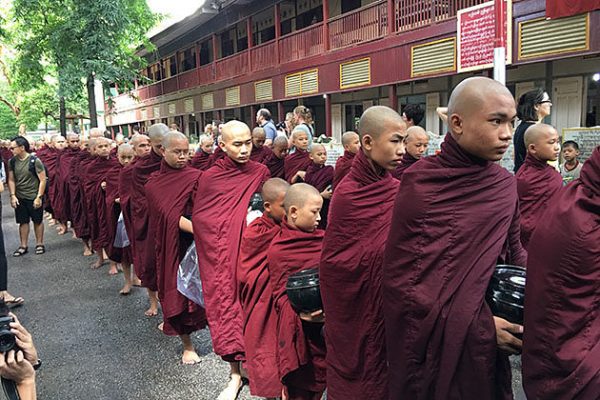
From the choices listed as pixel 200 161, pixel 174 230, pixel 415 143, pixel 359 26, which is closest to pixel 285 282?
pixel 174 230

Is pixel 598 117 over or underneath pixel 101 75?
underneath

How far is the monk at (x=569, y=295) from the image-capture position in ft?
4.47

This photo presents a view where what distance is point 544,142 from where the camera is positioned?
3754 millimetres

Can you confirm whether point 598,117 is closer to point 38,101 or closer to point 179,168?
point 179,168

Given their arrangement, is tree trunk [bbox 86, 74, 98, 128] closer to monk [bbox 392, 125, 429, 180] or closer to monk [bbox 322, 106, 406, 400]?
monk [bbox 392, 125, 429, 180]

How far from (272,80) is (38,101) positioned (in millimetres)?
20968

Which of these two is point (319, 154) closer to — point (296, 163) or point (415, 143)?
point (296, 163)

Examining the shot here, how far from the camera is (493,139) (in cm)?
171

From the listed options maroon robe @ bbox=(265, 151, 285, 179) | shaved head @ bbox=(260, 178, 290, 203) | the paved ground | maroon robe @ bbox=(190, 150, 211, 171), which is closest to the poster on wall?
maroon robe @ bbox=(265, 151, 285, 179)

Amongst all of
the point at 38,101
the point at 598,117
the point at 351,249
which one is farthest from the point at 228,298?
the point at 38,101

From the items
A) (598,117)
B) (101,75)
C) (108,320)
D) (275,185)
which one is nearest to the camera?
(275,185)

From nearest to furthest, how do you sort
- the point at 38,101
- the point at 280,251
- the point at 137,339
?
the point at 280,251 < the point at 137,339 < the point at 38,101

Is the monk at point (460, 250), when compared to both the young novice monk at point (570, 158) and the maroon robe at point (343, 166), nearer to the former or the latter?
the maroon robe at point (343, 166)

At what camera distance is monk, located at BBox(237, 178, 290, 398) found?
2.91 meters
